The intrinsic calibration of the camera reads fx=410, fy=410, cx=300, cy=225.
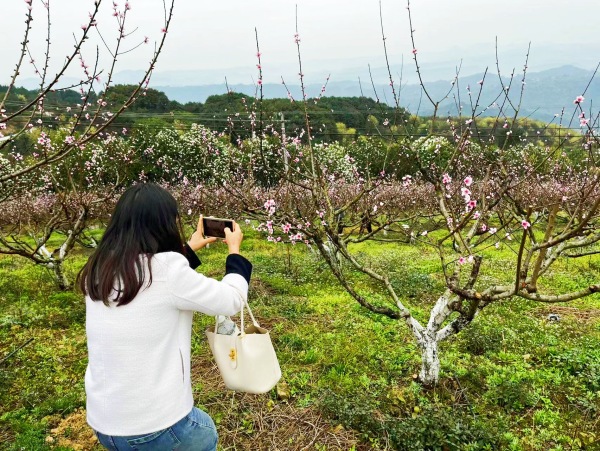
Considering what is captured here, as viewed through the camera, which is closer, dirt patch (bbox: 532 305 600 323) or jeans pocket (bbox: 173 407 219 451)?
jeans pocket (bbox: 173 407 219 451)

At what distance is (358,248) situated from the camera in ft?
53.8

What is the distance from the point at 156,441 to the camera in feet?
6.40

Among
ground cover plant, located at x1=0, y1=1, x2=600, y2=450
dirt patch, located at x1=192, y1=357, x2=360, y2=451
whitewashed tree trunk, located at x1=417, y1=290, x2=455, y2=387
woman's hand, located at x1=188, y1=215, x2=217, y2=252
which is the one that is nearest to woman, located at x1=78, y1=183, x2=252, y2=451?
woman's hand, located at x1=188, y1=215, x2=217, y2=252

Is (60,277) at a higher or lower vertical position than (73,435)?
higher

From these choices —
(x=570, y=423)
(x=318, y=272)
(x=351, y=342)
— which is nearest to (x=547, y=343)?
(x=570, y=423)

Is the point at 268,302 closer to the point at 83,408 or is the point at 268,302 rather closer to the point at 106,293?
the point at 83,408

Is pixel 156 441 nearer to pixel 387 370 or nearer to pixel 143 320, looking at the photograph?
pixel 143 320

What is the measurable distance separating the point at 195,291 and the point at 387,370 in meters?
4.33

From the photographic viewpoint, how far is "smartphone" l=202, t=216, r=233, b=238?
256cm

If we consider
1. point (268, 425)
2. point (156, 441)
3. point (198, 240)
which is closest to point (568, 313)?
point (268, 425)

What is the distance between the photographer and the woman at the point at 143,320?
1817 mm

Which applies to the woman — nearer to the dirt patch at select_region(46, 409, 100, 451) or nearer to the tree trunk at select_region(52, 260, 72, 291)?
the dirt patch at select_region(46, 409, 100, 451)

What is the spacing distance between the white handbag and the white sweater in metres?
0.39

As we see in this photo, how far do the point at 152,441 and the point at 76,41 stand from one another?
7.87 feet
